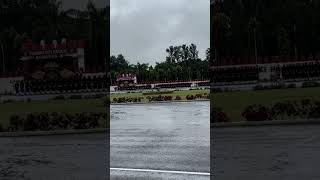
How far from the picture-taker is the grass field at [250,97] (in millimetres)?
6199

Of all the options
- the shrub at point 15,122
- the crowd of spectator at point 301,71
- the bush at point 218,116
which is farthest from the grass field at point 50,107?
the crowd of spectator at point 301,71

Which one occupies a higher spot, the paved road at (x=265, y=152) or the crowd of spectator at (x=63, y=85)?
the crowd of spectator at (x=63, y=85)

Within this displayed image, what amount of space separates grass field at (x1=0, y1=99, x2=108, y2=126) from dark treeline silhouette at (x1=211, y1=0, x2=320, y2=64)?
5.27ft

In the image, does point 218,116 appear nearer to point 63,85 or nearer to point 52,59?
point 63,85

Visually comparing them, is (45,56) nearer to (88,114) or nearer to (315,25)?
(88,114)

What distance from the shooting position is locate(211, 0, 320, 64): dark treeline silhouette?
6188 mm

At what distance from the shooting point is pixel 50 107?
615 centimetres

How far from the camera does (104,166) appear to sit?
599 centimetres

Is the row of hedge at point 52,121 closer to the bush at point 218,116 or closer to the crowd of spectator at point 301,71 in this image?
the bush at point 218,116

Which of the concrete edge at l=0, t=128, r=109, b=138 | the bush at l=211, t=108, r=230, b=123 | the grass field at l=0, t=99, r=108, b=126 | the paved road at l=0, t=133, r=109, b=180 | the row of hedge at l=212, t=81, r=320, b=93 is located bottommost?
the paved road at l=0, t=133, r=109, b=180

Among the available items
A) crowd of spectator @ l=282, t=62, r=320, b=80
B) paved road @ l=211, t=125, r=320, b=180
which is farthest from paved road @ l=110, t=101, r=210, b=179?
crowd of spectator @ l=282, t=62, r=320, b=80

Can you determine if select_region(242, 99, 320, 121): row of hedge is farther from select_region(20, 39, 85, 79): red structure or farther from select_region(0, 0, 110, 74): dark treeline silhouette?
select_region(20, 39, 85, 79): red structure

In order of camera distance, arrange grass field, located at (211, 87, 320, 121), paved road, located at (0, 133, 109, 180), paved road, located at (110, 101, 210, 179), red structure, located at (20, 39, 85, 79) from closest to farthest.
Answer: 1. paved road, located at (0, 133, 109, 180)
2. red structure, located at (20, 39, 85, 79)
3. grass field, located at (211, 87, 320, 121)
4. paved road, located at (110, 101, 210, 179)

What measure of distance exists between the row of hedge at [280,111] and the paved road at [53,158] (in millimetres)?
1486
